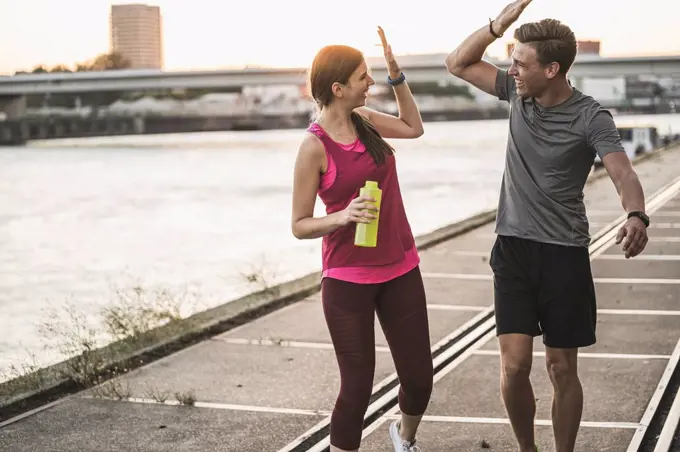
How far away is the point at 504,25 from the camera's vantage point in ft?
16.7

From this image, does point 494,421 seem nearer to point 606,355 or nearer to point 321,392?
point 321,392

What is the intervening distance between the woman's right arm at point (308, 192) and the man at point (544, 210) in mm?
827

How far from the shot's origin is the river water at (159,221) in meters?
19.8

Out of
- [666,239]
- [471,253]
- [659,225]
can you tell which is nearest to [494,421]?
[471,253]

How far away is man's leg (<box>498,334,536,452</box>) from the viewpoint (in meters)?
5.09

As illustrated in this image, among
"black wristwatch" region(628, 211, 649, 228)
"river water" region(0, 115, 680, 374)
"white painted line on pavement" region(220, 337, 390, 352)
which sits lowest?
"river water" region(0, 115, 680, 374)

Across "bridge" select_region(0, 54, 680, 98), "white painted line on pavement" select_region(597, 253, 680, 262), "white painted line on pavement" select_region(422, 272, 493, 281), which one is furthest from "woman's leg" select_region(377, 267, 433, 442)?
"bridge" select_region(0, 54, 680, 98)

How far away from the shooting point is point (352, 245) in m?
4.85

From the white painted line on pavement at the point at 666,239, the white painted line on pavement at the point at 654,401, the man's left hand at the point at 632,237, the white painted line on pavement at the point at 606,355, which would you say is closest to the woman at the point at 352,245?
the man's left hand at the point at 632,237

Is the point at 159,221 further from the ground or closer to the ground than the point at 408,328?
closer to the ground

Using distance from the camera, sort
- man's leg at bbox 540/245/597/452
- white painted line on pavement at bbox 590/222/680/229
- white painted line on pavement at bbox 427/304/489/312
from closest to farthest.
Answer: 1. man's leg at bbox 540/245/597/452
2. white painted line on pavement at bbox 427/304/489/312
3. white painted line on pavement at bbox 590/222/680/229

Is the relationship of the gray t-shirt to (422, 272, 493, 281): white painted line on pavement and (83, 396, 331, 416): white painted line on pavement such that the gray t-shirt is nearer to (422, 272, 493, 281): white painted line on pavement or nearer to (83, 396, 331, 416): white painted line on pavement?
(83, 396, 331, 416): white painted line on pavement

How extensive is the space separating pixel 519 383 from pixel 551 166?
35.4 inches

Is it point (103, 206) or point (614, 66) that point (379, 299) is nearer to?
point (103, 206)
